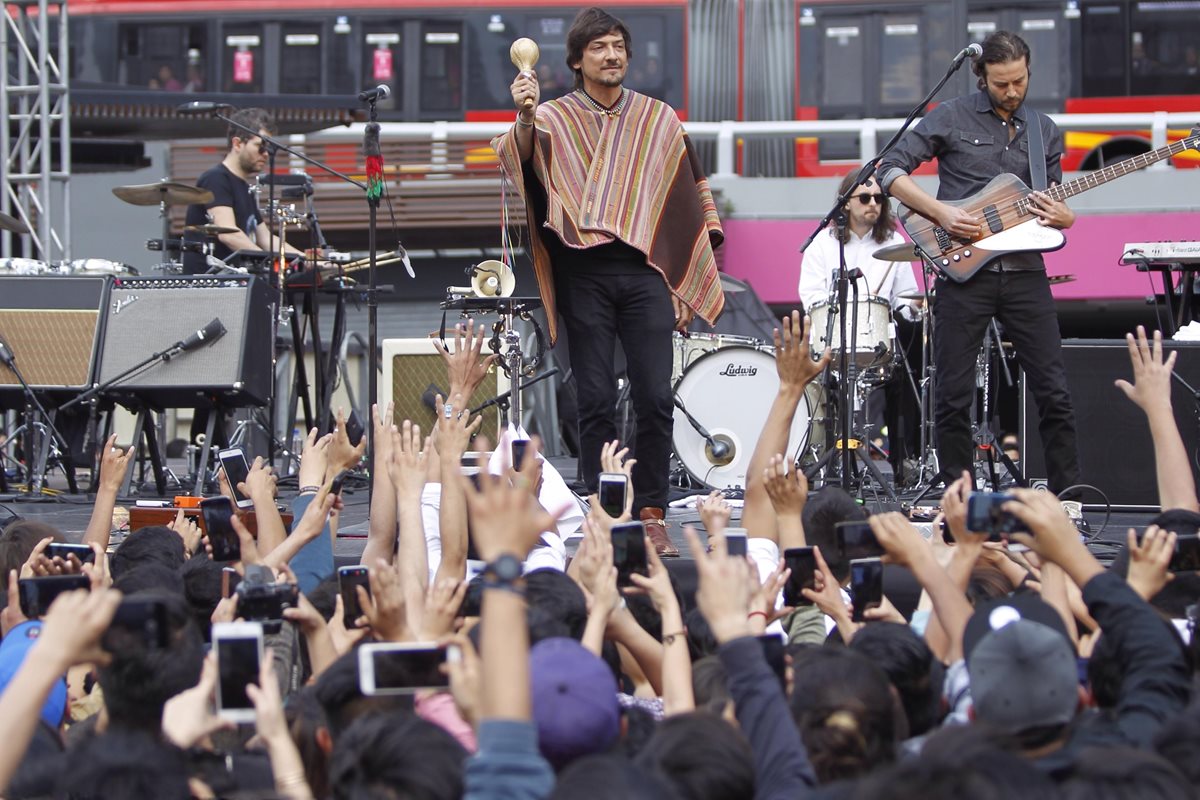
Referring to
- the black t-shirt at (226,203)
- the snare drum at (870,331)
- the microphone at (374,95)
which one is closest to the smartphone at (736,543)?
the microphone at (374,95)

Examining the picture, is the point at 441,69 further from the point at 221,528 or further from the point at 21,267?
the point at 221,528

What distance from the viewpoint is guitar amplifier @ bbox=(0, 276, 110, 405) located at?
840cm

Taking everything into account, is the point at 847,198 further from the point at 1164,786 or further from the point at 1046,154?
the point at 1164,786

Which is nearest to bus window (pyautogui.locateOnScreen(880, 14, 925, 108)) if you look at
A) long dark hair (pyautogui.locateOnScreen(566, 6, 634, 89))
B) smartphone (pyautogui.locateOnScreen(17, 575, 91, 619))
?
long dark hair (pyautogui.locateOnScreen(566, 6, 634, 89))

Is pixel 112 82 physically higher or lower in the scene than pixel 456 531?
higher

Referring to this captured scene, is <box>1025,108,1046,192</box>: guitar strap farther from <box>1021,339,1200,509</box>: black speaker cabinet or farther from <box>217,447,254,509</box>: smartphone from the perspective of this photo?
<box>217,447,254,509</box>: smartphone

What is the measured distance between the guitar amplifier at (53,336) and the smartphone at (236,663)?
5796 millimetres

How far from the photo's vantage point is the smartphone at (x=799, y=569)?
3902mm

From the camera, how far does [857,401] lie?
905 centimetres

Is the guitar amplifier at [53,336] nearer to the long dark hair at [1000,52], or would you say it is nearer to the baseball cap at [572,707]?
the long dark hair at [1000,52]

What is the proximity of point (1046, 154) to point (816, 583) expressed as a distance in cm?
309

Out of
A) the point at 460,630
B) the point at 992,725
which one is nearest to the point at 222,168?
the point at 460,630

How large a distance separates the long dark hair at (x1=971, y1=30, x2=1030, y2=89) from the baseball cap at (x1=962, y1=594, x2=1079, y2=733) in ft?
12.5

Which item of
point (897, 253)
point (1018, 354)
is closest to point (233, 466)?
point (1018, 354)
